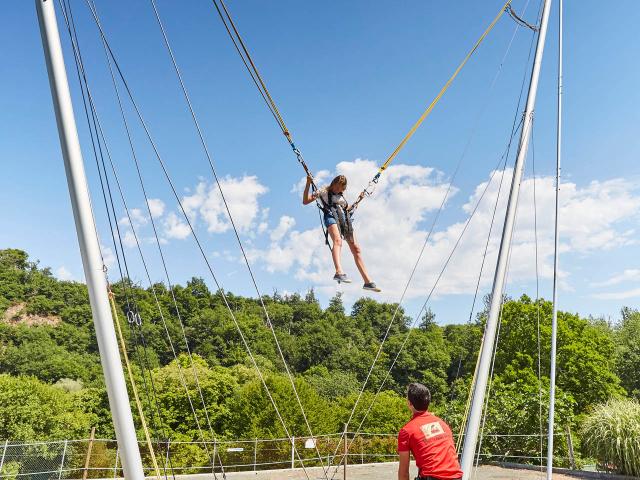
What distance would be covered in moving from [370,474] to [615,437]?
7.12 m

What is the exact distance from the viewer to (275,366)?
57375 millimetres

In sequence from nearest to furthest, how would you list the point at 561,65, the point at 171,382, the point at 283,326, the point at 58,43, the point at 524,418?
the point at 58,43, the point at 561,65, the point at 524,418, the point at 171,382, the point at 283,326

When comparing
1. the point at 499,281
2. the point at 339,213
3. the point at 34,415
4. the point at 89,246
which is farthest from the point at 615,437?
the point at 34,415

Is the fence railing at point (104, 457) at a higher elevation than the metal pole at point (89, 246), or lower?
lower

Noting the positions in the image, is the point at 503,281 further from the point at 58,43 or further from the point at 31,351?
the point at 31,351

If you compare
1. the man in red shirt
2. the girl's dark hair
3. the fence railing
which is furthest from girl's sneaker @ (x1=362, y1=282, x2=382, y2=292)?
the man in red shirt

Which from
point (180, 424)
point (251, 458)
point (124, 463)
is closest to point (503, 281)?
point (124, 463)

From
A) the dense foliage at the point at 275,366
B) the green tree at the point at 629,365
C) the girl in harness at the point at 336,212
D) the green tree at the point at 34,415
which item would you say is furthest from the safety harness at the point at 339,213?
the green tree at the point at 629,365

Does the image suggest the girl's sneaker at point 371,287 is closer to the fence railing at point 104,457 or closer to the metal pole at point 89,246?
the fence railing at point 104,457

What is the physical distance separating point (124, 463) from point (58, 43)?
2517 millimetres

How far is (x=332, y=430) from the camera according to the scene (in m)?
35.3

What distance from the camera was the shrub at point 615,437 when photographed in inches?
456

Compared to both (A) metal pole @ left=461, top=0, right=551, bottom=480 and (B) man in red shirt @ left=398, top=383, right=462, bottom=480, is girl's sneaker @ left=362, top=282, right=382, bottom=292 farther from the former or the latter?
(B) man in red shirt @ left=398, top=383, right=462, bottom=480

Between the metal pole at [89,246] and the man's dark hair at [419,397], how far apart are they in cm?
165
